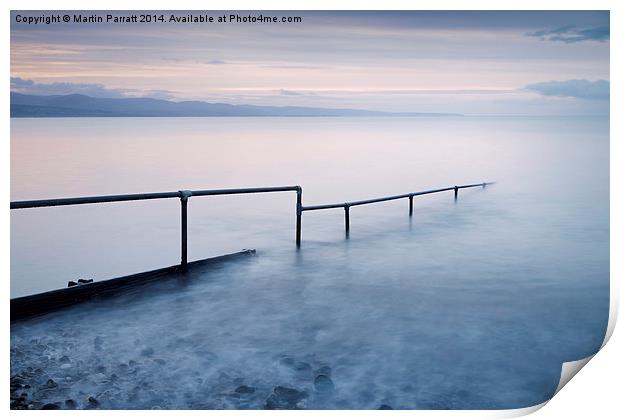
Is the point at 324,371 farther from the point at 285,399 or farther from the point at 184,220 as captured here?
the point at 184,220

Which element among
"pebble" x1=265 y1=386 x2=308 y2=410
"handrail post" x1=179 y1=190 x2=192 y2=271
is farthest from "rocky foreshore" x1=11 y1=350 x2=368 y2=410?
"handrail post" x1=179 y1=190 x2=192 y2=271

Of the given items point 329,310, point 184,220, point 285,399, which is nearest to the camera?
point 285,399

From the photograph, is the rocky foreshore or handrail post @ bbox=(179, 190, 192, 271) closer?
the rocky foreshore

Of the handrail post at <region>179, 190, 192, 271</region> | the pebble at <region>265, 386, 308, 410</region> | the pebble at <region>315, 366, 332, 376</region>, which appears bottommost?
the pebble at <region>265, 386, 308, 410</region>

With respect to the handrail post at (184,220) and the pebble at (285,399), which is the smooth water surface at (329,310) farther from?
the handrail post at (184,220)

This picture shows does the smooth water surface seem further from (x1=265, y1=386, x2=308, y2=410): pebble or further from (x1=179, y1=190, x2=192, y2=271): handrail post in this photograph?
(x1=179, y1=190, x2=192, y2=271): handrail post

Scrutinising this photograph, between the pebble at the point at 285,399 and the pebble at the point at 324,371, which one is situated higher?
the pebble at the point at 324,371

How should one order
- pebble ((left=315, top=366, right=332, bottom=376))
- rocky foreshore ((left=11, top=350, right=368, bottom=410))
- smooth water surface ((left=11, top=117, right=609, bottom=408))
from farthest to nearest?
pebble ((left=315, top=366, right=332, bottom=376)) < smooth water surface ((left=11, top=117, right=609, bottom=408)) < rocky foreshore ((left=11, top=350, right=368, bottom=410))

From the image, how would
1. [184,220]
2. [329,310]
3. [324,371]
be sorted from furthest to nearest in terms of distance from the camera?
[184,220] → [329,310] → [324,371]

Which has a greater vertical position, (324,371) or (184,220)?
(184,220)

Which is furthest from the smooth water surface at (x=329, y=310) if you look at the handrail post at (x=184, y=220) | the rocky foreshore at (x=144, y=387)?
the handrail post at (x=184, y=220)

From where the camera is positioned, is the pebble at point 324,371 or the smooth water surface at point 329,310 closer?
the smooth water surface at point 329,310

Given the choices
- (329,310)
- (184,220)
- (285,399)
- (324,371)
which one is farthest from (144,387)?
(184,220)
